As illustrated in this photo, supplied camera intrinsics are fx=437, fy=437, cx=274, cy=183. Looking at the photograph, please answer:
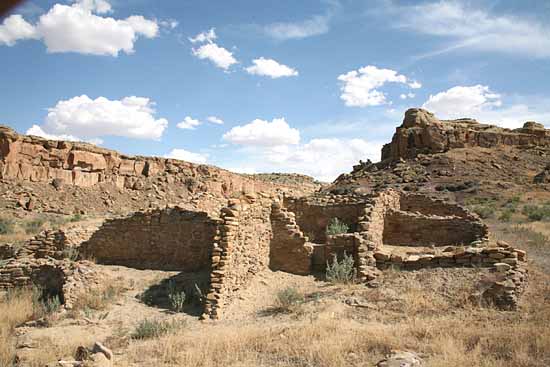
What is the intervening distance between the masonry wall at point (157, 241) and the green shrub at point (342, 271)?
2.77 meters

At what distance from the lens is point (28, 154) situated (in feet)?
91.9

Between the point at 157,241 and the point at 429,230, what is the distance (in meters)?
8.28

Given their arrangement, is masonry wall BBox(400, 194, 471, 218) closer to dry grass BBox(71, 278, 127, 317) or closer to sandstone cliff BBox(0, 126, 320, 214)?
sandstone cliff BBox(0, 126, 320, 214)

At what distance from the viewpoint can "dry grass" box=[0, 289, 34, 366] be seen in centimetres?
612

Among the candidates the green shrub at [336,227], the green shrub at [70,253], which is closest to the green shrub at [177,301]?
the green shrub at [70,253]

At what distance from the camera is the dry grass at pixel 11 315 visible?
241 inches

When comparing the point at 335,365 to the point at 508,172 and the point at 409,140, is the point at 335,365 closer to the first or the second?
the point at 508,172

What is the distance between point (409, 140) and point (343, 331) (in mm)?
46403

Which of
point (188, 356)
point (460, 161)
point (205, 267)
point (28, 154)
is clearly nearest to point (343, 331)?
point (188, 356)

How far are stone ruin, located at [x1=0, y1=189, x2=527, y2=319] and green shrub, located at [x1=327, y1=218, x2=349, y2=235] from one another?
10.1 inches

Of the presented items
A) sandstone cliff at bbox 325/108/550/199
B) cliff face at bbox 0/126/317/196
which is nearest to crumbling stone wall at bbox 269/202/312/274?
cliff face at bbox 0/126/317/196

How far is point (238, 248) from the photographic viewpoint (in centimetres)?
911

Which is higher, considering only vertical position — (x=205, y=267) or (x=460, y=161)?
(x=460, y=161)

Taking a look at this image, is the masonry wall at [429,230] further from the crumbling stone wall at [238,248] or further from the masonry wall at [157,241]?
the masonry wall at [157,241]
